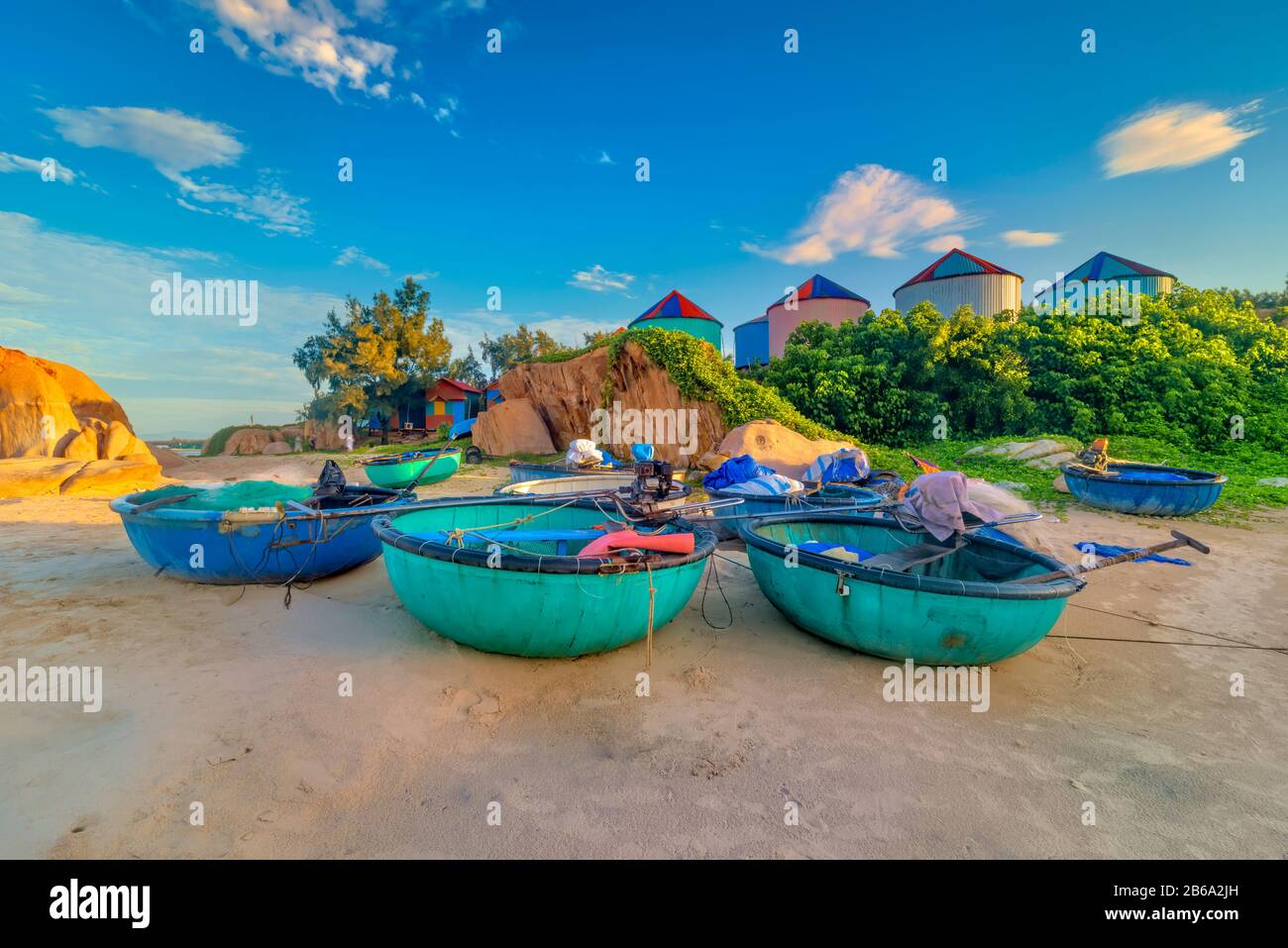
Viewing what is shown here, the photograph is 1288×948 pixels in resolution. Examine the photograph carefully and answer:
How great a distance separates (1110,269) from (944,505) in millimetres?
31693

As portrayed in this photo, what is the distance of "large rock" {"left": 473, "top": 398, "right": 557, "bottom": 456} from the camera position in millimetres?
23359

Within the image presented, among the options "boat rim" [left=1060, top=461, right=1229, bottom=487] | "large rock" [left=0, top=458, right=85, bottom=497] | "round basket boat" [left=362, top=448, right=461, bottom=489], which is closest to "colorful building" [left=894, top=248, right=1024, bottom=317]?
"boat rim" [left=1060, top=461, right=1229, bottom=487]

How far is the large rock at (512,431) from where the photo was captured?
23.4 metres

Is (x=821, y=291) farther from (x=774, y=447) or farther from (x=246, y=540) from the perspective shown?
(x=246, y=540)

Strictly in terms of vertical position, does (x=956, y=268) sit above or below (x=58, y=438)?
above

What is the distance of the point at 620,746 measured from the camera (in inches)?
142

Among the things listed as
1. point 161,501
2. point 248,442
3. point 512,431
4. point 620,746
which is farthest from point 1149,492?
point 248,442

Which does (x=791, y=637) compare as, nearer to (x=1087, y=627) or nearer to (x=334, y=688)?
(x=1087, y=627)

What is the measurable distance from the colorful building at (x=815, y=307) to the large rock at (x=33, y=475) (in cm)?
2686

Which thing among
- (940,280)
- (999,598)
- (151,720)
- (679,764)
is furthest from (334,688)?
(940,280)

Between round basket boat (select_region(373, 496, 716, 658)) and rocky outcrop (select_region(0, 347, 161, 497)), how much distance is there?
14.3 meters

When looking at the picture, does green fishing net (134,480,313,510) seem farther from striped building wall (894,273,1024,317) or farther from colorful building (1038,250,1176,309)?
colorful building (1038,250,1176,309)

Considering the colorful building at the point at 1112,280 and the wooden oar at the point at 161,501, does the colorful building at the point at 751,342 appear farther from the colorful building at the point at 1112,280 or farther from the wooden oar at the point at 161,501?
the wooden oar at the point at 161,501

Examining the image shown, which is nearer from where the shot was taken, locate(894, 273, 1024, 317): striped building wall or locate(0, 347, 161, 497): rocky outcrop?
locate(0, 347, 161, 497): rocky outcrop
